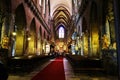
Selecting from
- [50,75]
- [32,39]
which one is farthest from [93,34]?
[32,39]

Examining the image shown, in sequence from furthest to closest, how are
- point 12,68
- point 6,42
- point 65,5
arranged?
point 65,5 → point 6,42 → point 12,68

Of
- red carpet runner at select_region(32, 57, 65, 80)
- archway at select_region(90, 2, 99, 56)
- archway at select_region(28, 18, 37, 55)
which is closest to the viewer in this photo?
red carpet runner at select_region(32, 57, 65, 80)

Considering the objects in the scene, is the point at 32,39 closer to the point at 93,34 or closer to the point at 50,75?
the point at 93,34

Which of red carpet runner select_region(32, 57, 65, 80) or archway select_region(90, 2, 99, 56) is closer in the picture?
red carpet runner select_region(32, 57, 65, 80)

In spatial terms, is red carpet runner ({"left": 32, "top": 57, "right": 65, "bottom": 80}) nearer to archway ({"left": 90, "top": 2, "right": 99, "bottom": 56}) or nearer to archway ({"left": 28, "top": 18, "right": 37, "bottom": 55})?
archway ({"left": 90, "top": 2, "right": 99, "bottom": 56})

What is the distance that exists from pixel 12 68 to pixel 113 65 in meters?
5.83

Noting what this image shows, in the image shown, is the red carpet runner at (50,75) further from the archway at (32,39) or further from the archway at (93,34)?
the archway at (32,39)

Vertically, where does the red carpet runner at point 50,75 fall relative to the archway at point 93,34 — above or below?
below

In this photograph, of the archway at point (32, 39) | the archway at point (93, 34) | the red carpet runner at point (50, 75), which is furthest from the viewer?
the archway at point (32, 39)

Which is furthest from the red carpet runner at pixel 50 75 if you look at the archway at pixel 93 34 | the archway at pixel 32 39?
the archway at pixel 32 39

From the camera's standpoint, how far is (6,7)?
13.9 metres

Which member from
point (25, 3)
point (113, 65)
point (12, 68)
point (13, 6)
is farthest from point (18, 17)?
point (113, 65)

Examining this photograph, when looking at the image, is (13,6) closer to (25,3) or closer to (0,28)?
(0,28)

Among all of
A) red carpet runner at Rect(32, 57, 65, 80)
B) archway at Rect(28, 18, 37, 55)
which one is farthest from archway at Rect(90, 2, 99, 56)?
archway at Rect(28, 18, 37, 55)
